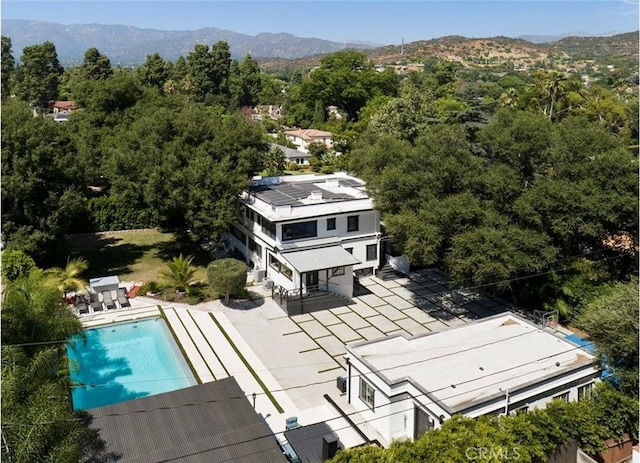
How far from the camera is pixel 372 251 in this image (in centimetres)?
2625

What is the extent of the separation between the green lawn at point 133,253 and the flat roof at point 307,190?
16.1 ft

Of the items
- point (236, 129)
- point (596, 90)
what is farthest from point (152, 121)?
point (596, 90)

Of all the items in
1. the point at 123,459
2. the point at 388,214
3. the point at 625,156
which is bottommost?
the point at 123,459

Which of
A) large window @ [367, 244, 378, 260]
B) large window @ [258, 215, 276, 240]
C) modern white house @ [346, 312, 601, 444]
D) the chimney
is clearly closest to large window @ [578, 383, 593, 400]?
modern white house @ [346, 312, 601, 444]

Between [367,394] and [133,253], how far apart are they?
18507mm

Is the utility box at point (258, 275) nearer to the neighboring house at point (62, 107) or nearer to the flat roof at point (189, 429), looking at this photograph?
the flat roof at point (189, 429)

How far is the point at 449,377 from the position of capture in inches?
579

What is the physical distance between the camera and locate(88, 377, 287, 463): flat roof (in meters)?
11.8

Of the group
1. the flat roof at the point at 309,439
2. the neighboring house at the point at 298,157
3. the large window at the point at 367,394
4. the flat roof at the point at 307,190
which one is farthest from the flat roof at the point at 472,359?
the neighboring house at the point at 298,157

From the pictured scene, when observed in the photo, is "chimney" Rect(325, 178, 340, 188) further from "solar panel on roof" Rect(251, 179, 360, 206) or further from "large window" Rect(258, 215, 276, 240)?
"large window" Rect(258, 215, 276, 240)

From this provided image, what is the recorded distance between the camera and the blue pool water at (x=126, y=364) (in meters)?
16.9

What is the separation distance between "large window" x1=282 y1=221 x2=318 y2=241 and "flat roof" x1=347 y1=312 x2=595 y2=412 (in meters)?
8.94

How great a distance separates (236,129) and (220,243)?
6838 mm

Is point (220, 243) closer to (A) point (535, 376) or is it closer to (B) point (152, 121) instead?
(B) point (152, 121)
